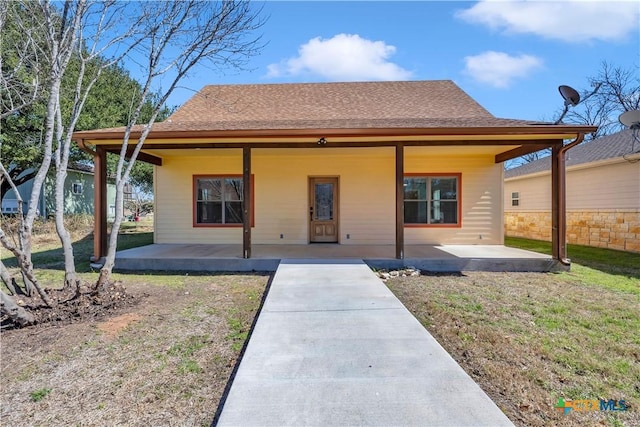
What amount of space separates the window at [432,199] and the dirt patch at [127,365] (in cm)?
614

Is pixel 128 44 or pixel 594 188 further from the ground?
pixel 128 44

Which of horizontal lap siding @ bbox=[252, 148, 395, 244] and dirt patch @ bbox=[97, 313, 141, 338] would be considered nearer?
dirt patch @ bbox=[97, 313, 141, 338]

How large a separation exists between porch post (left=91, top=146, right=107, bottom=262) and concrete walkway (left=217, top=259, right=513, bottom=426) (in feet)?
15.7

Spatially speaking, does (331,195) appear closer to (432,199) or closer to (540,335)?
(432,199)

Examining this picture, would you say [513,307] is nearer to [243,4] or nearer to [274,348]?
[274,348]

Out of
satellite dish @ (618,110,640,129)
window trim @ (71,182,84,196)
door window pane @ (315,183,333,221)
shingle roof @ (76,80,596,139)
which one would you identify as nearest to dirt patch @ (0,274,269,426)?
door window pane @ (315,183,333,221)

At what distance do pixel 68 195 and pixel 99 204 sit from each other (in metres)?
14.5

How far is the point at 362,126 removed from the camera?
20.7 ft

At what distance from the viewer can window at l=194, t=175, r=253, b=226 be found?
31.1 feet

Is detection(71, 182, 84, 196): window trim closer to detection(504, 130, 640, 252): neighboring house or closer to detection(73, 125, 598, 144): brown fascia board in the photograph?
detection(73, 125, 598, 144): brown fascia board

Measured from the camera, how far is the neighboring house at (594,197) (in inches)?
376

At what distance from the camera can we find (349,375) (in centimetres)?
245

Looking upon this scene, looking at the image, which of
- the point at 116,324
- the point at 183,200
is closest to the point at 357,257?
the point at 116,324

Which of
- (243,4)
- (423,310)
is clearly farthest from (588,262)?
(243,4)
